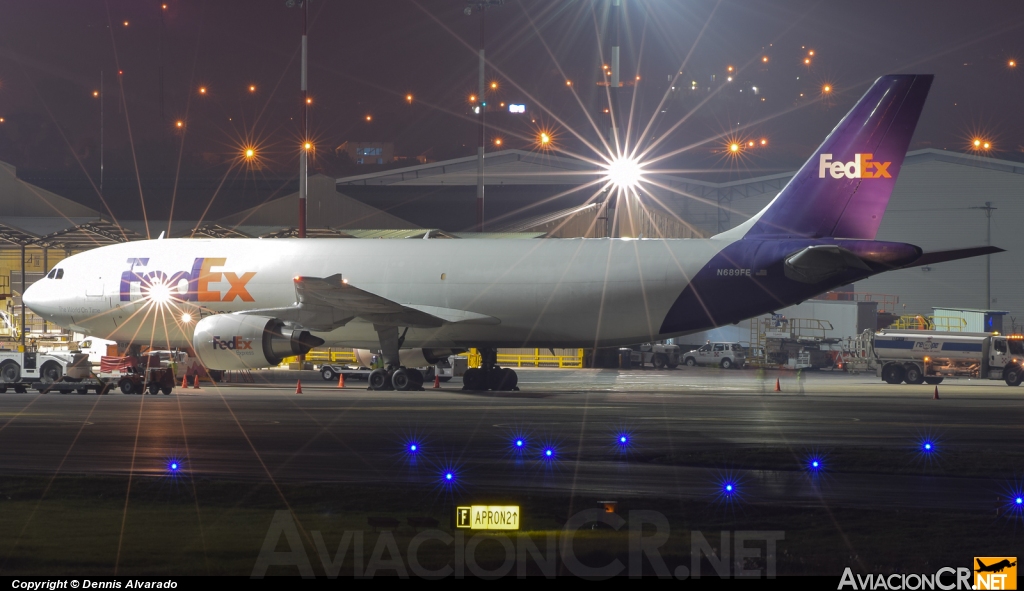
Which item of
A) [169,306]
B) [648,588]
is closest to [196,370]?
[169,306]

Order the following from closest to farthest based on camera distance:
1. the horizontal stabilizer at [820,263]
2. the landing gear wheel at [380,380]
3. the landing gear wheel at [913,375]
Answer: the horizontal stabilizer at [820,263]
the landing gear wheel at [380,380]
the landing gear wheel at [913,375]

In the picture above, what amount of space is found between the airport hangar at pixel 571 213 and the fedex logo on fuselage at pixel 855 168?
26769mm

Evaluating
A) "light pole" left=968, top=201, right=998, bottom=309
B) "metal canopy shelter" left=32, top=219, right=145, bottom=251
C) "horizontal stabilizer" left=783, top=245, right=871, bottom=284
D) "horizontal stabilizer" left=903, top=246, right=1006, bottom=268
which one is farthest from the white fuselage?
"light pole" left=968, top=201, right=998, bottom=309

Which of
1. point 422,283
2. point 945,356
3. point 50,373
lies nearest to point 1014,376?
point 945,356

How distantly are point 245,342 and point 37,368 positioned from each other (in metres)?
6.73

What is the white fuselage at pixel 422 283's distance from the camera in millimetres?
31438

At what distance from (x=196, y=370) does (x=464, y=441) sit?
2013 cm

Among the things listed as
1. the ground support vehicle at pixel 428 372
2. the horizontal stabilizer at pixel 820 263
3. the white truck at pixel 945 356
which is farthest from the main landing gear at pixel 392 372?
the white truck at pixel 945 356

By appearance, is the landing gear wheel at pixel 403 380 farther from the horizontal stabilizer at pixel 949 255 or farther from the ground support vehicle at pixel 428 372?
the horizontal stabilizer at pixel 949 255

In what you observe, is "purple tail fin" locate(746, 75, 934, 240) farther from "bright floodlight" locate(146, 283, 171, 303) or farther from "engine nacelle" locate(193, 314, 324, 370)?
"bright floodlight" locate(146, 283, 171, 303)

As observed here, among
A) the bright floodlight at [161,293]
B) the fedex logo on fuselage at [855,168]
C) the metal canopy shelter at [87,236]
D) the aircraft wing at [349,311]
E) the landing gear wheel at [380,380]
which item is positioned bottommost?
the landing gear wheel at [380,380]

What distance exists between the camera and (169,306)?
3412cm

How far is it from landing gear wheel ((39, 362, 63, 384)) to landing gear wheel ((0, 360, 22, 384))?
761mm

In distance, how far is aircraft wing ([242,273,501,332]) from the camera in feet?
99.8
